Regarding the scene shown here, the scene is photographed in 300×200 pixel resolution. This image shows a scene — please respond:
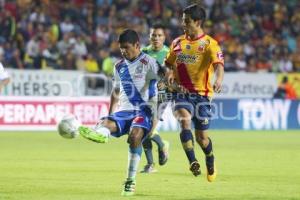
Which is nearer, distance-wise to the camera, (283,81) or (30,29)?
(30,29)

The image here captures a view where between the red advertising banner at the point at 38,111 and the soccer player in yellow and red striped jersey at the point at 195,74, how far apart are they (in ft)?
41.9

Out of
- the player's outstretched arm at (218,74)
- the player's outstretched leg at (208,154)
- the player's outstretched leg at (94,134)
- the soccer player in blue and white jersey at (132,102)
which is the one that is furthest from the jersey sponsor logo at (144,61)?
the player's outstretched leg at (208,154)

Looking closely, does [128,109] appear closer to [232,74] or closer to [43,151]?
[43,151]

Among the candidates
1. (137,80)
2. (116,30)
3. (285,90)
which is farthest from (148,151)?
(285,90)

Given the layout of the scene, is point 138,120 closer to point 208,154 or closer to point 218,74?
point 218,74

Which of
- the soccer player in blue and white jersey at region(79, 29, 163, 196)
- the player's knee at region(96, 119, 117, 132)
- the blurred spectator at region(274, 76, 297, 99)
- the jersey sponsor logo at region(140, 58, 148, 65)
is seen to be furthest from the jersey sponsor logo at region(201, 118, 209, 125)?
the blurred spectator at region(274, 76, 297, 99)

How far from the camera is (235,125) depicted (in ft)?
87.8

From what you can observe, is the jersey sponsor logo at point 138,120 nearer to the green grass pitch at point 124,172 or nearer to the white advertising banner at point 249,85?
the green grass pitch at point 124,172

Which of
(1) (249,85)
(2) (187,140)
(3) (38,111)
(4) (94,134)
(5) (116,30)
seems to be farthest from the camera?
(5) (116,30)

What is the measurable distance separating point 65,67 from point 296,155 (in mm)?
10944

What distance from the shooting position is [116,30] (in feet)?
94.8

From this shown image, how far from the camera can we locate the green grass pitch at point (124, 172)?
10.4 m

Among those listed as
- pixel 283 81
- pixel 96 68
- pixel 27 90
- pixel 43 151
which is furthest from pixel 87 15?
pixel 43 151

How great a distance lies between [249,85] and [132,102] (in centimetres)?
1844
